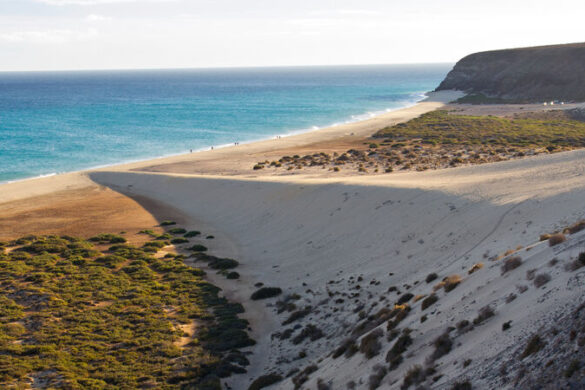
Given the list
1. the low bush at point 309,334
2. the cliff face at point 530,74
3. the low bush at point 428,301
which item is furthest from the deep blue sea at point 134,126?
the low bush at point 428,301

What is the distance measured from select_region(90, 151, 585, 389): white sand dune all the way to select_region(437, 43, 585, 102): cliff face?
85138 mm

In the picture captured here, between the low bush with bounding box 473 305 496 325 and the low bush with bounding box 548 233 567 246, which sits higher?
the low bush with bounding box 548 233 567 246

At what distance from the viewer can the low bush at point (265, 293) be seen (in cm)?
2247

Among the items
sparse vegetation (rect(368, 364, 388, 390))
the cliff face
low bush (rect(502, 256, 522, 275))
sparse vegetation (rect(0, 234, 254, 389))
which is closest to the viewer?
sparse vegetation (rect(368, 364, 388, 390))

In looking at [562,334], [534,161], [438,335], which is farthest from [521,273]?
[534,161]

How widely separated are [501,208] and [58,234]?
2707 centimetres

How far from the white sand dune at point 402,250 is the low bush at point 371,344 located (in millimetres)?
174

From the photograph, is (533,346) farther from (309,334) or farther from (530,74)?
(530,74)

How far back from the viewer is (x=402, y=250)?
23.2 meters

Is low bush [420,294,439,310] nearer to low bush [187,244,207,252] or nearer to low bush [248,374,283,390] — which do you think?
low bush [248,374,283,390]

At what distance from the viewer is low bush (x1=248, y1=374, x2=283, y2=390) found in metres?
15.1

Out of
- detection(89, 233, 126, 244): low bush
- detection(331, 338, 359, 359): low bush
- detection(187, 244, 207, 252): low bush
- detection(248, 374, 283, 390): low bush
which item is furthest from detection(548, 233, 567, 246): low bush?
detection(89, 233, 126, 244): low bush

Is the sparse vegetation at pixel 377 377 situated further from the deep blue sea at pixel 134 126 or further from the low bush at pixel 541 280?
the deep blue sea at pixel 134 126

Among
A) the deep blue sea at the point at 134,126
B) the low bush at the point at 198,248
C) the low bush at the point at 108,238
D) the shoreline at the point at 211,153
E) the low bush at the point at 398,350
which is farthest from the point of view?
the deep blue sea at the point at 134,126
